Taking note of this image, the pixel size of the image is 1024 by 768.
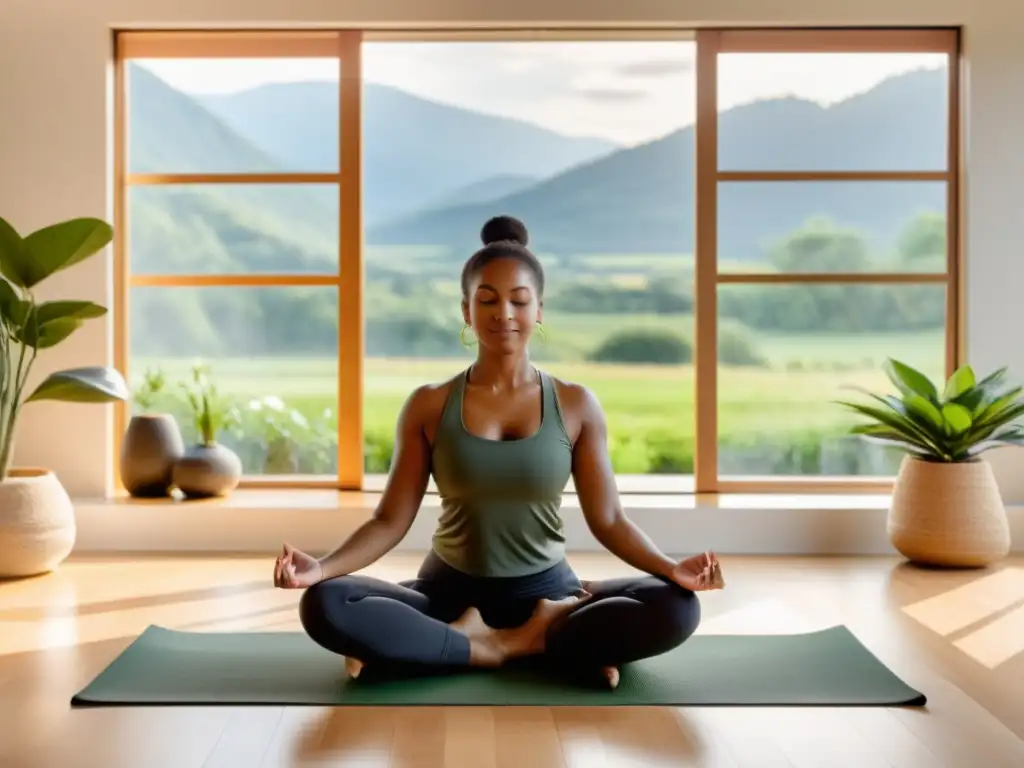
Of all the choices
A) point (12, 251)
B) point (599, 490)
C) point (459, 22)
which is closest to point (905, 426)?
point (599, 490)

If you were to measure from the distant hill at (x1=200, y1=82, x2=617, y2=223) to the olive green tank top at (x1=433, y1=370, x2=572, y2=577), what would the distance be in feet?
8.19

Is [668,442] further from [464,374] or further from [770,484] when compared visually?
[464,374]

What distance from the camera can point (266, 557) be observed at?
454 cm

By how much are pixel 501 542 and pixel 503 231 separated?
2.62 feet

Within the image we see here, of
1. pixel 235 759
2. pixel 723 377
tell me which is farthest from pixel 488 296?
pixel 723 377

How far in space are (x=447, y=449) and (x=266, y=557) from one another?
1.89m

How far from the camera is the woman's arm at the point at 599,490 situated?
2893 mm

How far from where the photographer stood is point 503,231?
3.04 metres

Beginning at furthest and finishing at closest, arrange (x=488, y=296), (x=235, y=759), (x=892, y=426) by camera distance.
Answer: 1. (x=892, y=426)
2. (x=488, y=296)
3. (x=235, y=759)

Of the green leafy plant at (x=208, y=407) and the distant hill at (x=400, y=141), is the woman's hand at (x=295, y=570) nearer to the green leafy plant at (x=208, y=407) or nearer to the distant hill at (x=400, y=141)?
the green leafy plant at (x=208, y=407)

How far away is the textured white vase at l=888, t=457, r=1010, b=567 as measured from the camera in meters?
4.23

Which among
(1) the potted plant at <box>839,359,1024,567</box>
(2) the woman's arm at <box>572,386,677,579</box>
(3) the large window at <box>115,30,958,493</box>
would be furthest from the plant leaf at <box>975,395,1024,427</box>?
(2) the woman's arm at <box>572,386,677,579</box>

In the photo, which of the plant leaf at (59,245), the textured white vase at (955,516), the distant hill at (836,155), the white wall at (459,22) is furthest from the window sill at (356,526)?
the distant hill at (836,155)

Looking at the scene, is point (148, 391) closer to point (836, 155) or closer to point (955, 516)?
point (836, 155)
